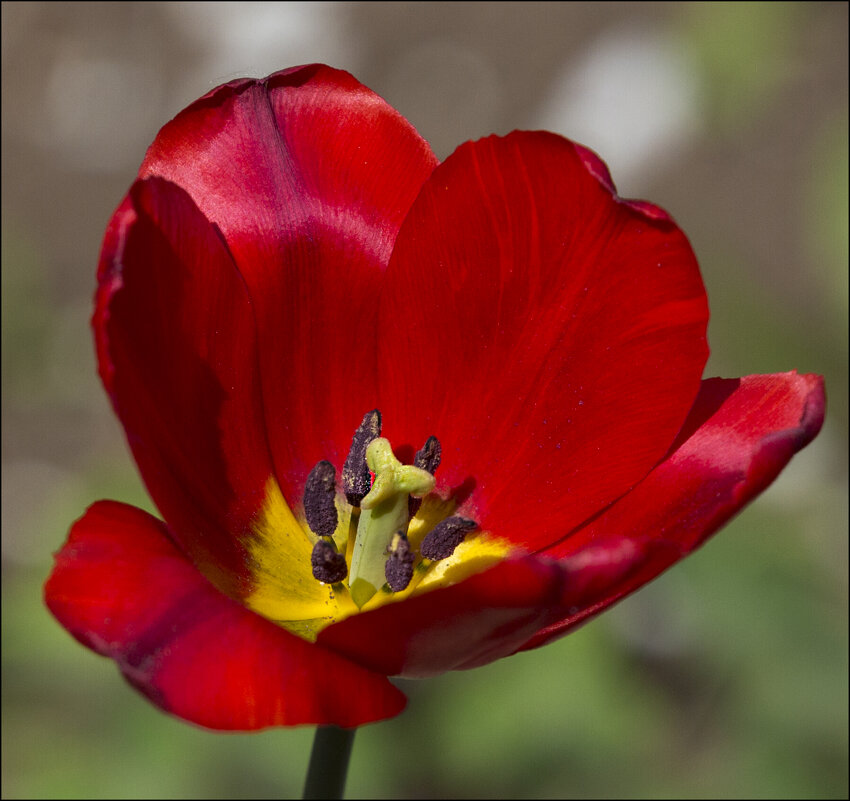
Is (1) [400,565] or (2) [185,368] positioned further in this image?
(1) [400,565]

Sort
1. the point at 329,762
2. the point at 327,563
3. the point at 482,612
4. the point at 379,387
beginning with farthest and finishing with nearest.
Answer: the point at 379,387, the point at 327,563, the point at 329,762, the point at 482,612

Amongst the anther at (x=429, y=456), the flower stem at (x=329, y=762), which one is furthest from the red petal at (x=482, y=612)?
the anther at (x=429, y=456)

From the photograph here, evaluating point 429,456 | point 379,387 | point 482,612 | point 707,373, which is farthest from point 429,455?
point 707,373

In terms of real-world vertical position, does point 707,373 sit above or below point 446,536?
below

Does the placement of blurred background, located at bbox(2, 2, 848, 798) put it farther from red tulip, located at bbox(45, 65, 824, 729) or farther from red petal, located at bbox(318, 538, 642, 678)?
red petal, located at bbox(318, 538, 642, 678)

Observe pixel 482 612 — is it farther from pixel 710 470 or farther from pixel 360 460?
pixel 360 460

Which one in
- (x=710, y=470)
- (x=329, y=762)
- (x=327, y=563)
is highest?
(x=710, y=470)
